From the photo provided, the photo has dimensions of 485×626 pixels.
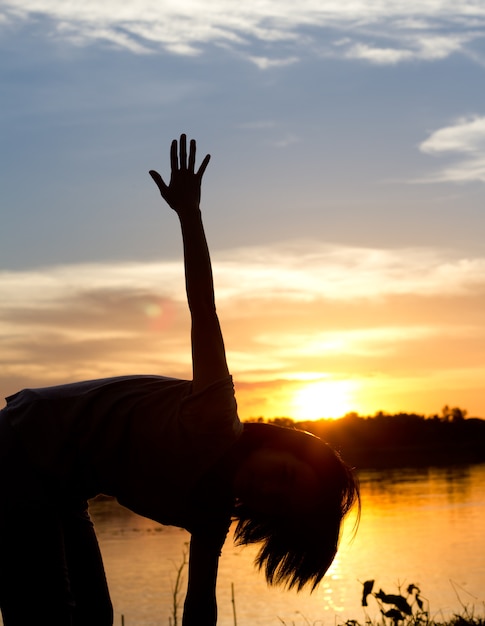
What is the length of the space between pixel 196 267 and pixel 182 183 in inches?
11.4

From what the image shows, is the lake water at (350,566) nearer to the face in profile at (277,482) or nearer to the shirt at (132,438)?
the face in profile at (277,482)

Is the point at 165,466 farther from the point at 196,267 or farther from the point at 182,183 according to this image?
the point at 182,183

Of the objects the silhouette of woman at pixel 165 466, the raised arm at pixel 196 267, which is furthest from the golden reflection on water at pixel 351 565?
the raised arm at pixel 196 267

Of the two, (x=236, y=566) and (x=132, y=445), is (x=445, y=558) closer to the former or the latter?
(x=236, y=566)

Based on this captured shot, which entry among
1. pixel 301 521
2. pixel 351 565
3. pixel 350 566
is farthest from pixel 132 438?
pixel 351 565

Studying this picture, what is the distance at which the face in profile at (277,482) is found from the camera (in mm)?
2766

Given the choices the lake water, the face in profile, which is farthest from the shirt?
the lake water

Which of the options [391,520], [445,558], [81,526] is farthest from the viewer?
[391,520]

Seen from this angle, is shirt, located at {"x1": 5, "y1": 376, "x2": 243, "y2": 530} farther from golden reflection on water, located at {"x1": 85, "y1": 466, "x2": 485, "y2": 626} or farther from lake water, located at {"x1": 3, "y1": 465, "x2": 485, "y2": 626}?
lake water, located at {"x1": 3, "y1": 465, "x2": 485, "y2": 626}

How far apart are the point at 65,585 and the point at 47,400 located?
56cm

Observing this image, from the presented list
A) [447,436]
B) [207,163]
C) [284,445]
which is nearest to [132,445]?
[284,445]

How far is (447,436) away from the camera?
1972 inches

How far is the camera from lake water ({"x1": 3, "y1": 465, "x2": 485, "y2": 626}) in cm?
1070

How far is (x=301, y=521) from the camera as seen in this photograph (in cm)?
284
